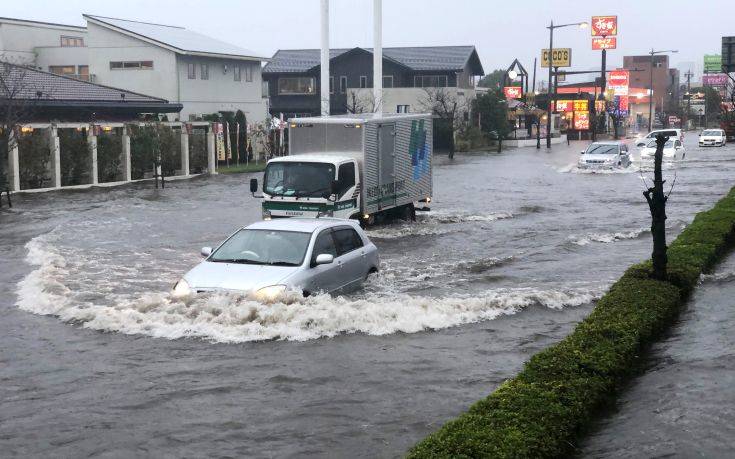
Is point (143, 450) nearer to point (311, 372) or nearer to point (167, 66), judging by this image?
point (311, 372)

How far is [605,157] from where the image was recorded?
158 feet

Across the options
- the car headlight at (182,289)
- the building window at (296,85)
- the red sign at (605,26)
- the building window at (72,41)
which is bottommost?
the car headlight at (182,289)

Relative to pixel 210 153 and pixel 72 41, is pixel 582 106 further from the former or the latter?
pixel 210 153

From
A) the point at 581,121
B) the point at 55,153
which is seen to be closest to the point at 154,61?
the point at 55,153

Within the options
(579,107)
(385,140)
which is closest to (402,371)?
(385,140)

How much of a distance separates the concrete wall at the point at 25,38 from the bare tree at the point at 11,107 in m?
17.8

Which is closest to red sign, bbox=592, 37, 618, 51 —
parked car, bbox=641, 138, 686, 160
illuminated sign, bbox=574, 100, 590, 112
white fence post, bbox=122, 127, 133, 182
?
illuminated sign, bbox=574, 100, 590, 112

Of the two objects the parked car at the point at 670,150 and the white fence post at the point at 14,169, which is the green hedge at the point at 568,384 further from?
the parked car at the point at 670,150

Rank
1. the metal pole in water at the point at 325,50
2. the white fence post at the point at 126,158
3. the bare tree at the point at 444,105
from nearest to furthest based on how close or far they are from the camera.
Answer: the white fence post at the point at 126,158 < the metal pole in water at the point at 325,50 < the bare tree at the point at 444,105

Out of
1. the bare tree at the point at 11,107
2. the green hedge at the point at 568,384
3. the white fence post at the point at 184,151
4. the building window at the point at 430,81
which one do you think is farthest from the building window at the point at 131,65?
the green hedge at the point at 568,384

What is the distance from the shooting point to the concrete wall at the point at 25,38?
200ft

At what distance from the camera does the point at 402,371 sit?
38.2 feet

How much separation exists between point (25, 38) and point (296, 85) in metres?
27.5

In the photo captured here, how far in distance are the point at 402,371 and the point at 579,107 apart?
Result: 310 ft
